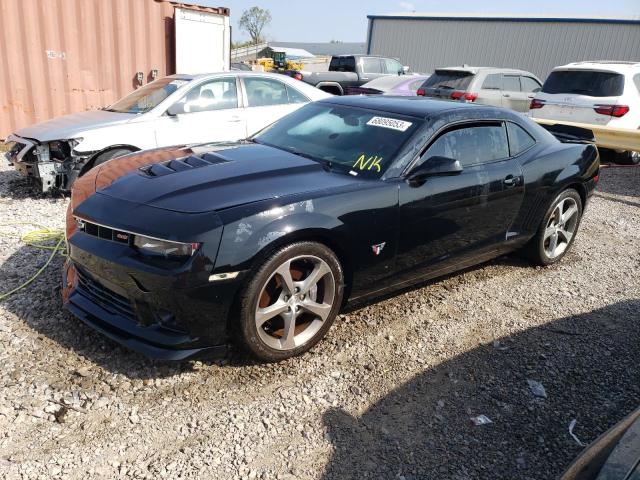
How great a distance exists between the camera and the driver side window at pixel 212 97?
6.31m

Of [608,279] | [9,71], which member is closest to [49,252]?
[608,279]

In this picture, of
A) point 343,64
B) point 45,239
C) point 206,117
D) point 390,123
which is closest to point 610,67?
point 206,117

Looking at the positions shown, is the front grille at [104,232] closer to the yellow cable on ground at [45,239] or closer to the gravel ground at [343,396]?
the gravel ground at [343,396]

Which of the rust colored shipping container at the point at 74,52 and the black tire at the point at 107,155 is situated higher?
the rust colored shipping container at the point at 74,52

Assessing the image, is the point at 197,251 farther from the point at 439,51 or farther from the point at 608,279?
the point at 439,51

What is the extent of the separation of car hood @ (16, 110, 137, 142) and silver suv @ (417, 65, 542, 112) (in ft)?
23.1

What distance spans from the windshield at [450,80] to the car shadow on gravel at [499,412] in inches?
322

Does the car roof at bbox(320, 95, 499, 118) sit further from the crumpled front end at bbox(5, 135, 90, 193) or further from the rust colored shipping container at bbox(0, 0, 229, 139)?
the rust colored shipping container at bbox(0, 0, 229, 139)

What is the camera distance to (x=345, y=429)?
2.61 metres

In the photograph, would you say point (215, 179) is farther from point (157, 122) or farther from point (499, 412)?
point (157, 122)

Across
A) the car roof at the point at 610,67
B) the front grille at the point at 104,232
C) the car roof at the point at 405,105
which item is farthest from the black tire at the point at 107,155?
the car roof at the point at 610,67

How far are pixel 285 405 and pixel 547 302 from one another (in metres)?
2.55

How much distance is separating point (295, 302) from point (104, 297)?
1091 mm

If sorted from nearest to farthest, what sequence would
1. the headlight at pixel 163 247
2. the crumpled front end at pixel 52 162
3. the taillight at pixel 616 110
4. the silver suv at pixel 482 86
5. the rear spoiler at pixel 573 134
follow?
the headlight at pixel 163 247 < the rear spoiler at pixel 573 134 < the crumpled front end at pixel 52 162 < the taillight at pixel 616 110 < the silver suv at pixel 482 86
